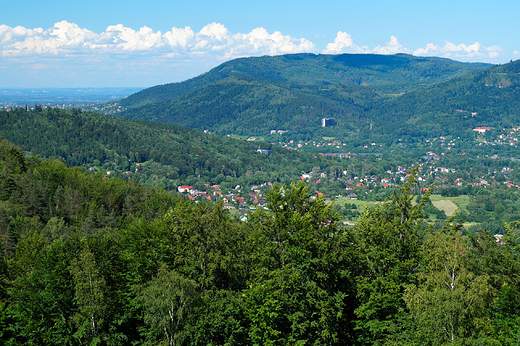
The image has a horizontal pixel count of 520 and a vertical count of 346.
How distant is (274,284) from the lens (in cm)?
2522

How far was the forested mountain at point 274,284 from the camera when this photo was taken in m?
22.0

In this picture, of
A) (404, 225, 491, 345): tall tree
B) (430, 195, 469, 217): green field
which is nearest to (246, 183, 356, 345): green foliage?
(404, 225, 491, 345): tall tree

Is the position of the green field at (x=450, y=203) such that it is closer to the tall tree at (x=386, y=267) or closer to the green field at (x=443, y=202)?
the green field at (x=443, y=202)

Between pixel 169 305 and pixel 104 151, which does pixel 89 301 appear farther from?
pixel 104 151

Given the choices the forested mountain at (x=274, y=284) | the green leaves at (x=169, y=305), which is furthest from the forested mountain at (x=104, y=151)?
the green leaves at (x=169, y=305)

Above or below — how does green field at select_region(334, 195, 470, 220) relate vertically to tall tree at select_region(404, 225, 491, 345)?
below

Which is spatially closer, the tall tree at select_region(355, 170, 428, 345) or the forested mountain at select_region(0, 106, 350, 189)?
the tall tree at select_region(355, 170, 428, 345)

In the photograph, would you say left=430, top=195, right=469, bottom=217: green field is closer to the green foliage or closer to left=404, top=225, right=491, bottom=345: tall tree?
the green foliage

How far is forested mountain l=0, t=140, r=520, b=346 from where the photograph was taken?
21984mm

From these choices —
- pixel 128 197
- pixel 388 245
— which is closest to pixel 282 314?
pixel 388 245

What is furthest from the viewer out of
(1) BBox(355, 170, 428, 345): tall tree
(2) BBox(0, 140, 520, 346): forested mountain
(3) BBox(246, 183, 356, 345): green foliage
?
(1) BBox(355, 170, 428, 345): tall tree

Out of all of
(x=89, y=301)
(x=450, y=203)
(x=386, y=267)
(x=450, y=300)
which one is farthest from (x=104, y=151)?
(x=450, y=300)

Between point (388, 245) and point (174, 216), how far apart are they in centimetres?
1506

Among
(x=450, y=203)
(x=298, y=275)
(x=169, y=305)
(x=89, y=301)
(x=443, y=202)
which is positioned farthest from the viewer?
(x=443, y=202)
